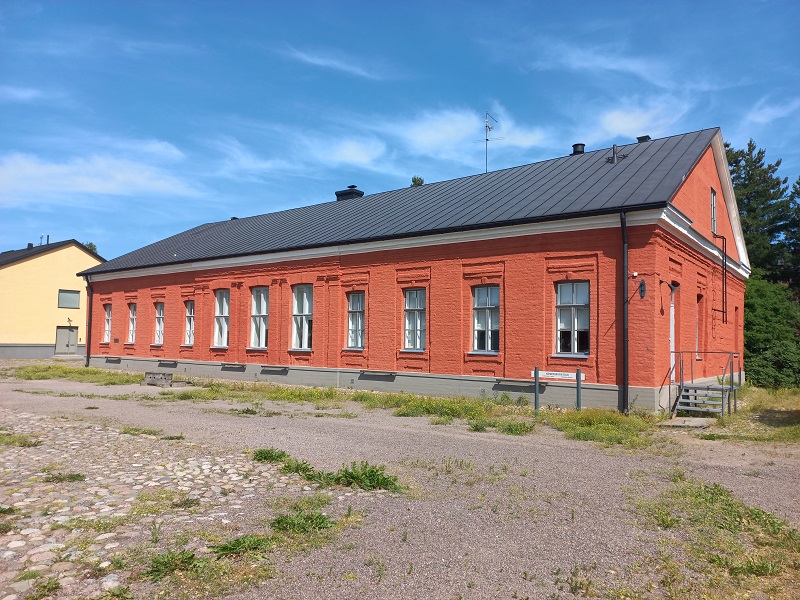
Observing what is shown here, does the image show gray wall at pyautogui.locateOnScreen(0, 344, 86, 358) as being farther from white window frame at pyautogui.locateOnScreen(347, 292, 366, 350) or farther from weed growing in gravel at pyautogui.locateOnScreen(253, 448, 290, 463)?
weed growing in gravel at pyautogui.locateOnScreen(253, 448, 290, 463)

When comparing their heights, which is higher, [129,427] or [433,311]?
[433,311]

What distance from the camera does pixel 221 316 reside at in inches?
961

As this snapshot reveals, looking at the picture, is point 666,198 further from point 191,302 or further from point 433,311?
point 191,302

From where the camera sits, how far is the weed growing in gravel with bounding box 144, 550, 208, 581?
13.8ft

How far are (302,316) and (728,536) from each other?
17.5m

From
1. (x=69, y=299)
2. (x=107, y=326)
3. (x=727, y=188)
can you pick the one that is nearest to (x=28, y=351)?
(x=69, y=299)

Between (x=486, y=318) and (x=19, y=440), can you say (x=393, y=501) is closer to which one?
(x=19, y=440)

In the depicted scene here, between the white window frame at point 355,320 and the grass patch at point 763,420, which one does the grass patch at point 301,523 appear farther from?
the white window frame at point 355,320

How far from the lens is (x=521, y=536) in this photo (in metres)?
5.17

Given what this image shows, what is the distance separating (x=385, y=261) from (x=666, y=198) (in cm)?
833

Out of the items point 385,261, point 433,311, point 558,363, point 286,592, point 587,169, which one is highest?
point 587,169

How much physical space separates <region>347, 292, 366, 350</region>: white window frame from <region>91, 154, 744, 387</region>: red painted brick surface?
0.75 ft

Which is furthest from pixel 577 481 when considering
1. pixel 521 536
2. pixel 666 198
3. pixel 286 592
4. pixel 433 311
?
pixel 433 311

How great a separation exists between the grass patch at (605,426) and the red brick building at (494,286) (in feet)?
4.76
